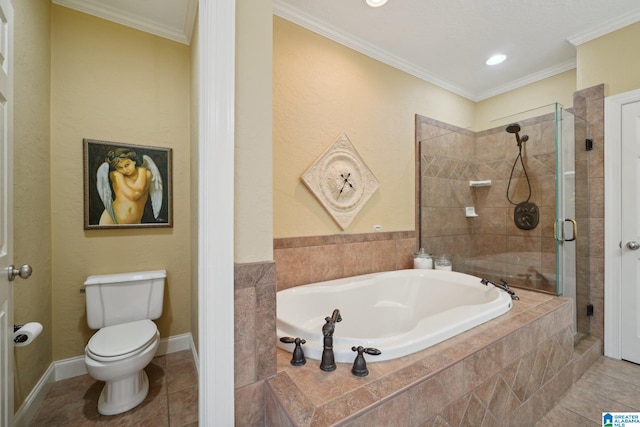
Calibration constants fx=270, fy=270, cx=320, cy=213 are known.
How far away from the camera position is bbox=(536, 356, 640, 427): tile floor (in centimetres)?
157

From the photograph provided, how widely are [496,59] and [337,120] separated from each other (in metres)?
1.80

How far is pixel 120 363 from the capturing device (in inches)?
59.6

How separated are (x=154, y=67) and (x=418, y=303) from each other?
2921mm

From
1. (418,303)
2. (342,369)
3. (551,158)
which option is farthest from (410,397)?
(551,158)

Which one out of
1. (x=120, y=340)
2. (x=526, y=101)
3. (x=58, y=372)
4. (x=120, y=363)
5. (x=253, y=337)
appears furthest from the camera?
(x=526, y=101)

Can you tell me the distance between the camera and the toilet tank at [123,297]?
73.3 inches

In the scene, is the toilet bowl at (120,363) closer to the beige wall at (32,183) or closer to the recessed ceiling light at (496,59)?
the beige wall at (32,183)

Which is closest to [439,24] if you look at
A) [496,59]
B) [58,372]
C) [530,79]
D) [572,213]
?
[496,59]

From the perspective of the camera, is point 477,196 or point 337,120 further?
point 477,196

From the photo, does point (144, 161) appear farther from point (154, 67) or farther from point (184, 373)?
point (184, 373)

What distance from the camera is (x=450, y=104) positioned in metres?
3.20

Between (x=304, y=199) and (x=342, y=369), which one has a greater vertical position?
(x=304, y=199)

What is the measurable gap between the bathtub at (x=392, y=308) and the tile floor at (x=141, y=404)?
853 mm

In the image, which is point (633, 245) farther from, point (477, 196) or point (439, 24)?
point (439, 24)
